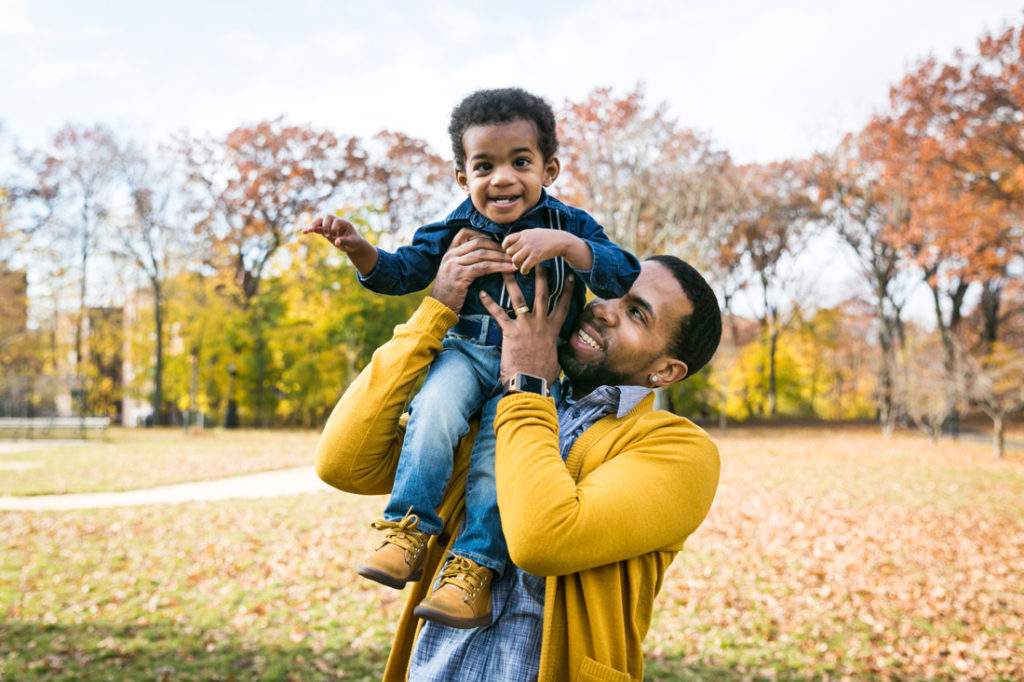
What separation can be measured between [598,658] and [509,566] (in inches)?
13.1

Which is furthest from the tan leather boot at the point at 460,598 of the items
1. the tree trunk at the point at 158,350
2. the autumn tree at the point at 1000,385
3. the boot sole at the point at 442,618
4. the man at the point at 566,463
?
the tree trunk at the point at 158,350

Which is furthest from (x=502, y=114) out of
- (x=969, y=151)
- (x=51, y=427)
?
(x=51, y=427)

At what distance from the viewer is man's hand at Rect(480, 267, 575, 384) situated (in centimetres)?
181

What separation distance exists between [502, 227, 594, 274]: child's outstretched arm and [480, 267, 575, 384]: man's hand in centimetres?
8

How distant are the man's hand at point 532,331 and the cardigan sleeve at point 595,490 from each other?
0.11 metres

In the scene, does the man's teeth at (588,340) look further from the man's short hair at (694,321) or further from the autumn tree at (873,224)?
the autumn tree at (873,224)

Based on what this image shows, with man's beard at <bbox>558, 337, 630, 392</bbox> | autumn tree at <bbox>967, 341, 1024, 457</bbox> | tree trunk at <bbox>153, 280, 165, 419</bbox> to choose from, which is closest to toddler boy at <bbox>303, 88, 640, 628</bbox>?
man's beard at <bbox>558, 337, 630, 392</bbox>

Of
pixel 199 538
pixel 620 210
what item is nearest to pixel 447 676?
pixel 199 538

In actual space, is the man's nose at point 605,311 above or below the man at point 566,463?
above

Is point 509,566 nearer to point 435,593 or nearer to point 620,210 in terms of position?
point 435,593

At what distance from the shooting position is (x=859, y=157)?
2611 cm

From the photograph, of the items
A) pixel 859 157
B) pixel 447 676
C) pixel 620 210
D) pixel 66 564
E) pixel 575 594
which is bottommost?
pixel 66 564

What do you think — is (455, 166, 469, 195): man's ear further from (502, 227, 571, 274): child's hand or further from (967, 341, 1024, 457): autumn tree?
(967, 341, 1024, 457): autumn tree

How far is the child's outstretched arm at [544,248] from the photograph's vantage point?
1.77 m
